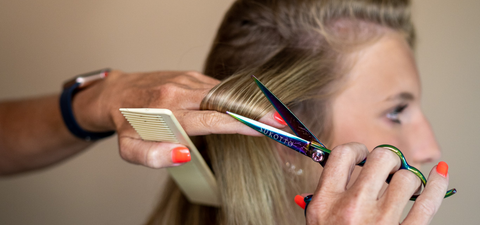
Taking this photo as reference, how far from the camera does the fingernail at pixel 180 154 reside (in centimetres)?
61

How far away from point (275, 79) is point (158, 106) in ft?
0.93

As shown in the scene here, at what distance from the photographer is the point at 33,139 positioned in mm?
1137

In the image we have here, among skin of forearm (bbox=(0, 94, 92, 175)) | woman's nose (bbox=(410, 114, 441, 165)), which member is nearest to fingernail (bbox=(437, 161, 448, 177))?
woman's nose (bbox=(410, 114, 441, 165))

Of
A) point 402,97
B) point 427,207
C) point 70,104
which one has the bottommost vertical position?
point 70,104

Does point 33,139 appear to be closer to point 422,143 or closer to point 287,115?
point 287,115

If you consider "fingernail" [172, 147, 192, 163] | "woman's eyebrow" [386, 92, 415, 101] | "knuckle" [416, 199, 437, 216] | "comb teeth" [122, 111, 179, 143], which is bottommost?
"fingernail" [172, 147, 192, 163]

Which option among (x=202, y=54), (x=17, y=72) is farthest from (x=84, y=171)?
(x=202, y=54)

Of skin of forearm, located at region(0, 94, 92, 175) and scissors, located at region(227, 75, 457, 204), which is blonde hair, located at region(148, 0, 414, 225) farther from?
skin of forearm, located at region(0, 94, 92, 175)

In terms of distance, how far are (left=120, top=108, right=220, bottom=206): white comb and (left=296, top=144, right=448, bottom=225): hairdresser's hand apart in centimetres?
27

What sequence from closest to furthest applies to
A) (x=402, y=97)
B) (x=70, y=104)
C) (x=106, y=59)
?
(x=402, y=97)
(x=70, y=104)
(x=106, y=59)

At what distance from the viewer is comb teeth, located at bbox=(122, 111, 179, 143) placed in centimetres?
56

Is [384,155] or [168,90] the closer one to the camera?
[384,155]

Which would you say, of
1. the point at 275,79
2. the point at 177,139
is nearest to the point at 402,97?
the point at 275,79

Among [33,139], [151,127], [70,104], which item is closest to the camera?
[151,127]
